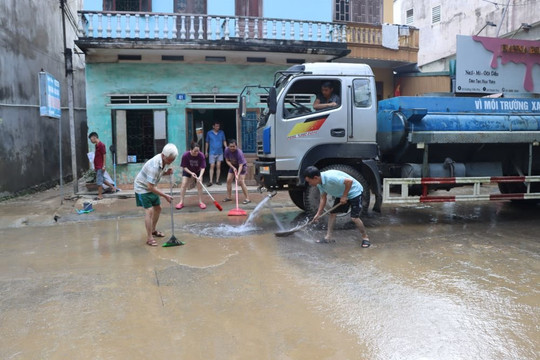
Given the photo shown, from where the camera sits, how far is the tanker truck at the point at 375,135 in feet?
21.1

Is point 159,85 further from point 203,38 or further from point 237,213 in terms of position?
point 237,213

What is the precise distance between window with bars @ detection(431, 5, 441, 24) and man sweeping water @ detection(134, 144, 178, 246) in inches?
685

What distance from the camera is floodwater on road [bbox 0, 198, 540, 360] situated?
2.96 m

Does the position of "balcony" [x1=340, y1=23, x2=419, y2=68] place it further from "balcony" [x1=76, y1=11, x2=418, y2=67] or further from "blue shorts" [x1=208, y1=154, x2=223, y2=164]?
"blue shorts" [x1=208, y1=154, x2=223, y2=164]

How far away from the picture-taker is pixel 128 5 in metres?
11.4

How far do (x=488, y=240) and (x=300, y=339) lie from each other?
405 centimetres

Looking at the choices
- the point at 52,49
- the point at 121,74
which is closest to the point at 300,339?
the point at 121,74

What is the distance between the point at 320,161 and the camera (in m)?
6.62

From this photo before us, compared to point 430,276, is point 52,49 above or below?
above

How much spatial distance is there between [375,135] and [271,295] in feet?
11.8

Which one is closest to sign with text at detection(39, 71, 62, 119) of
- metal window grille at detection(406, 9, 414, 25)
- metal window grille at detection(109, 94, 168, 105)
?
metal window grille at detection(109, 94, 168, 105)

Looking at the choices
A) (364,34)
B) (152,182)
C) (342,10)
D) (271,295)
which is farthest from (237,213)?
(342,10)

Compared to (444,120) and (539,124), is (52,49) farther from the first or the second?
(539,124)

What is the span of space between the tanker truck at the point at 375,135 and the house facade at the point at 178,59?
487 centimetres
